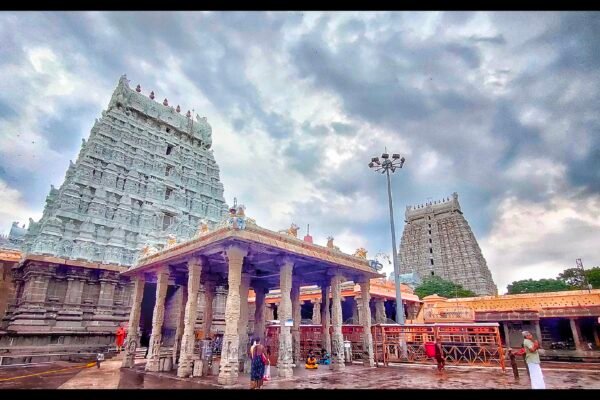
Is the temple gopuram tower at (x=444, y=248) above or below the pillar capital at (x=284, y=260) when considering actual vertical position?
above

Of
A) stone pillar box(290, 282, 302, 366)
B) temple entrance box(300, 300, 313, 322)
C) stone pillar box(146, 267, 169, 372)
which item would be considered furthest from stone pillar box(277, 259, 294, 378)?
temple entrance box(300, 300, 313, 322)

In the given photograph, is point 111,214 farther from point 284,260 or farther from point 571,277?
point 571,277

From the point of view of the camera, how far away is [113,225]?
33.0m

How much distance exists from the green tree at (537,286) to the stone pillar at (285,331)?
57635 mm

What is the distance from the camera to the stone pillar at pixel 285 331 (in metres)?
13.7

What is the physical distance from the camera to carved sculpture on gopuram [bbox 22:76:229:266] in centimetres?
3134

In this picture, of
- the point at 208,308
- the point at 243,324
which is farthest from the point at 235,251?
the point at 208,308

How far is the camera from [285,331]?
14.1 m

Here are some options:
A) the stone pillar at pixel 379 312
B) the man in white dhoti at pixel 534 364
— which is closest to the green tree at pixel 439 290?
the stone pillar at pixel 379 312

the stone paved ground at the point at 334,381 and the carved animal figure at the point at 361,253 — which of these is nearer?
the stone paved ground at the point at 334,381

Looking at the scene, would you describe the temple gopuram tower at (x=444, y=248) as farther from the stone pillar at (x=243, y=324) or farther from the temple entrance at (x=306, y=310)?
the stone pillar at (x=243, y=324)

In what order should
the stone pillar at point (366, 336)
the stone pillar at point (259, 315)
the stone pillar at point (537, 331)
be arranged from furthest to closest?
the stone pillar at point (537, 331) → the stone pillar at point (259, 315) → the stone pillar at point (366, 336)
